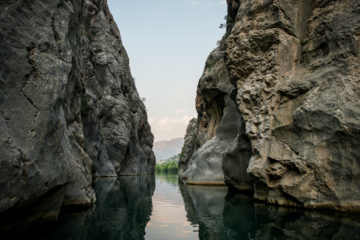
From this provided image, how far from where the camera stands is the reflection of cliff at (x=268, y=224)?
721 centimetres

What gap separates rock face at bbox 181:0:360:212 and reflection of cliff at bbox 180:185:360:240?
48.1 inches

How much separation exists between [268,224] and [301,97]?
19.8 feet

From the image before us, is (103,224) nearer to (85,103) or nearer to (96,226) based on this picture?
(96,226)

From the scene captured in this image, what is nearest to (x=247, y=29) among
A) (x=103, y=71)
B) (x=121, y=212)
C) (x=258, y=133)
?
(x=258, y=133)

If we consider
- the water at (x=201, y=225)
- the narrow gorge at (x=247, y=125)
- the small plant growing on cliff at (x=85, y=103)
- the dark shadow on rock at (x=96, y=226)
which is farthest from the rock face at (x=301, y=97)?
the small plant growing on cliff at (x=85, y=103)

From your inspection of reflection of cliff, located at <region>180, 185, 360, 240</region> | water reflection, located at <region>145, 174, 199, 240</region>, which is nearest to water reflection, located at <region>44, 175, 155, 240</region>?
water reflection, located at <region>145, 174, 199, 240</region>

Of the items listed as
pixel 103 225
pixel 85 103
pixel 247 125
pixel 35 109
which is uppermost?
pixel 85 103

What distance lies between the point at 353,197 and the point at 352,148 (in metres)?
1.61

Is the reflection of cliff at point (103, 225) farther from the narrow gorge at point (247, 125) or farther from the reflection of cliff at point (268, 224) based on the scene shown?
the reflection of cliff at point (268, 224)

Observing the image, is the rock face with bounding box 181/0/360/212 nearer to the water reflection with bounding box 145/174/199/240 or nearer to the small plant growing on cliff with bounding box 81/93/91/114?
the water reflection with bounding box 145/174/199/240

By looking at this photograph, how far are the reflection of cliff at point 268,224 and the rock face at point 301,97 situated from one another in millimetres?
1222

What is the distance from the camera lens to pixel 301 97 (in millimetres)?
12211

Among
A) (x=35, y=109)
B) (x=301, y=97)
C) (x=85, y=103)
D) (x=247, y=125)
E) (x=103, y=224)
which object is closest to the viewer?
(x=35, y=109)

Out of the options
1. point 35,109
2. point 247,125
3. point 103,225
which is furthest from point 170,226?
point 247,125
